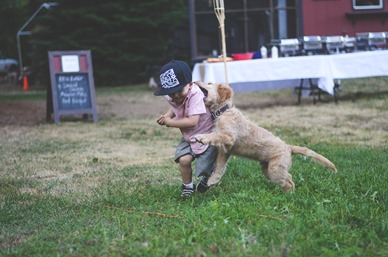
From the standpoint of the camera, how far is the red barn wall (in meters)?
16.4

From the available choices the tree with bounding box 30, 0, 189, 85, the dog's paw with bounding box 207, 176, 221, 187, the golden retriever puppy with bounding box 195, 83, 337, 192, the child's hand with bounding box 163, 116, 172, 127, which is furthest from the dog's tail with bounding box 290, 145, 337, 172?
the tree with bounding box 30, 0, 189, 85

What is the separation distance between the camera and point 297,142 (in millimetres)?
7652

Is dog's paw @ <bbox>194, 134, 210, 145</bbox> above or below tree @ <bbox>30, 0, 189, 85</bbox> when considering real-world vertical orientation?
below

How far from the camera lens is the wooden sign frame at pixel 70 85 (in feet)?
36.5

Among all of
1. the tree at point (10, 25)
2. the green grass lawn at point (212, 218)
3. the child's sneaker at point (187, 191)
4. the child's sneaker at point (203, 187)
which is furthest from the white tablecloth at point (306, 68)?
the tree at point (10, 25)

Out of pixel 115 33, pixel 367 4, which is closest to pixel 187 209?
pixel 367 4

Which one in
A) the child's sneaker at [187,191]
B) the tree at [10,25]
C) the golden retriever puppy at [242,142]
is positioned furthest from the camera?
the tree at [10,25]

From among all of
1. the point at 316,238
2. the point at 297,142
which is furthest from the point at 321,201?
the point at 297,142

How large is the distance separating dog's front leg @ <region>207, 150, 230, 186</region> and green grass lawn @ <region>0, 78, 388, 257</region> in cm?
16

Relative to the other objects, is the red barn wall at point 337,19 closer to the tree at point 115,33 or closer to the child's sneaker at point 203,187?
the tree at point 115,33

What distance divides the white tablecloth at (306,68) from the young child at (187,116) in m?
6.91

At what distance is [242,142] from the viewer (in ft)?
15.3

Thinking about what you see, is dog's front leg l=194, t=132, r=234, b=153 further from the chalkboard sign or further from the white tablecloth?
the chalkboard sign

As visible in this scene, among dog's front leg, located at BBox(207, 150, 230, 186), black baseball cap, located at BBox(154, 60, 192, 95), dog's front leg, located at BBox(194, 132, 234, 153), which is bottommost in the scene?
dog's front leg, located at BBox(207, 150, 230, 186)
